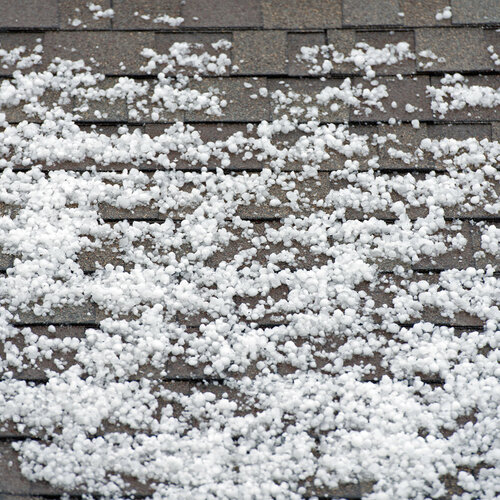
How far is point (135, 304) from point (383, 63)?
1232 mm

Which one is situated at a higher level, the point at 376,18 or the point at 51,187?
the point at 376,18

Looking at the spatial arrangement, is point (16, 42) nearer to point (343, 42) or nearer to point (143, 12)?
point (143, 12)

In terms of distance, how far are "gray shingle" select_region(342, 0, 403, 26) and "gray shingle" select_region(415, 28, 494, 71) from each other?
10cm

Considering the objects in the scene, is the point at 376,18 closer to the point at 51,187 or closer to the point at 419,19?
the point at 419,19

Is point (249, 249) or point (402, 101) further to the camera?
point (402, 101)

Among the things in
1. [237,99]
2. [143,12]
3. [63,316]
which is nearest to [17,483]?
[63,316]

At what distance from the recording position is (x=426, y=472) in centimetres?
206

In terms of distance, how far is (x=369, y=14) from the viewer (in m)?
2.44

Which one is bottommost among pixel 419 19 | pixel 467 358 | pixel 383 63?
pixel 467 358

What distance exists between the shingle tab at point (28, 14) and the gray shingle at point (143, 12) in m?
0.23

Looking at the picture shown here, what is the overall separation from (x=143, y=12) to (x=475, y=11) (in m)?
1.22

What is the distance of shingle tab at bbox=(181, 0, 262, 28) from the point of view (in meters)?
2.44

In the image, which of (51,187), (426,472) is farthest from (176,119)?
(426,472)

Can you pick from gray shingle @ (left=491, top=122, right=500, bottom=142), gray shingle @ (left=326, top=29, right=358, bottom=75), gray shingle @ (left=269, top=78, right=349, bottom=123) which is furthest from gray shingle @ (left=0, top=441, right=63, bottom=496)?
gray shingle @ (left=491, top=122, right=500, bottom=142)
